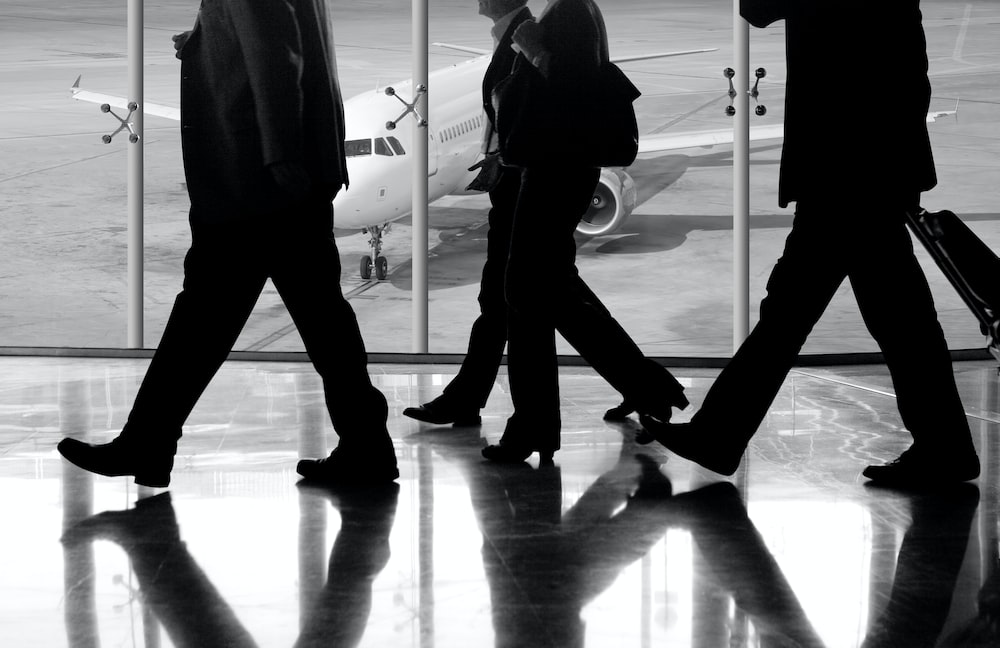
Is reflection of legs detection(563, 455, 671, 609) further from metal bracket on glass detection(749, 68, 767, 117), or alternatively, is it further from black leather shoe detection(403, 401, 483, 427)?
metal bracket on glass detection(749, 68, 767, 117)

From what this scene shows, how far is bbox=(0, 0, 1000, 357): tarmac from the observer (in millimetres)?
6539

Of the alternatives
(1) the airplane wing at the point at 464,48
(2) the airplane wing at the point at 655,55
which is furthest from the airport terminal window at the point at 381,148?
(1) the airplane wing at the point at 464,48

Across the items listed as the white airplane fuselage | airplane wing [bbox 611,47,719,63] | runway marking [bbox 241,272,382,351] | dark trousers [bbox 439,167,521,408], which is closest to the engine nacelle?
airplane wing [bbox 611,47,719,63]

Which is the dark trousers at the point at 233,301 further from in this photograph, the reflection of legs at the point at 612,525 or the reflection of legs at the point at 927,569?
the reflection of legs at the point at 927,569

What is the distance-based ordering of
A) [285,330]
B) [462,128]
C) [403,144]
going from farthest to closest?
[285,330] → [403,144] → [462,128]

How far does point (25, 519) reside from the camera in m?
2.95

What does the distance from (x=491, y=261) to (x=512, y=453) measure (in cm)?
62

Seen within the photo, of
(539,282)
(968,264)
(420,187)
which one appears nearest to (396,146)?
(420,187)

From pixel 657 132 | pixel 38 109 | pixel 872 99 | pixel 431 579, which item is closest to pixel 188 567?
pixel 431 579

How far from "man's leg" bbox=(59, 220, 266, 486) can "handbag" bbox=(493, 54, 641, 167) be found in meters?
0.74

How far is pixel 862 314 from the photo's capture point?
10.4 ft

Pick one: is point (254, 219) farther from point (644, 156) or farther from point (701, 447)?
point (644, 156)

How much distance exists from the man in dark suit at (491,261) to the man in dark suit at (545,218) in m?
0.15

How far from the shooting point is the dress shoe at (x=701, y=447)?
3.25 metres
